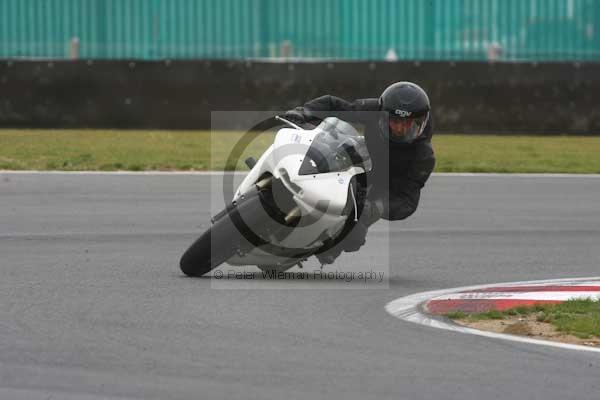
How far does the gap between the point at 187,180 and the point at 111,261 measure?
5.52m

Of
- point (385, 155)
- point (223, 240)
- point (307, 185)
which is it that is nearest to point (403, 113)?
point (385, 155)

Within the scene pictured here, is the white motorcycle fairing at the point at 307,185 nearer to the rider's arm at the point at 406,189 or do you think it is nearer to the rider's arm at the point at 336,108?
the rider's arm at the point at 336,108

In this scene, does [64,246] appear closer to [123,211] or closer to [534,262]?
[123,211]

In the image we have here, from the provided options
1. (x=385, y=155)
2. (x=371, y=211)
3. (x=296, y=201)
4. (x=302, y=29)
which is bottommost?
(x=371, y=211)

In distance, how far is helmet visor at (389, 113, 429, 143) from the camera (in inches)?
341

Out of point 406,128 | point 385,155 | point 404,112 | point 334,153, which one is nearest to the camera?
point 334,153

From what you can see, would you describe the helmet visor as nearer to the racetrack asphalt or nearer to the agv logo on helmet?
the agv logo on helmet

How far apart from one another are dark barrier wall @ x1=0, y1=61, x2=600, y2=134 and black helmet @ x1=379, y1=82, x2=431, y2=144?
11.9 m

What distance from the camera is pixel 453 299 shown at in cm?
841

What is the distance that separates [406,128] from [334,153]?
52 centimetres

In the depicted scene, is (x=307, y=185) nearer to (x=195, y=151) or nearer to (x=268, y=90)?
(x=195, y=151)

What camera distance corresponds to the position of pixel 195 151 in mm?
18219

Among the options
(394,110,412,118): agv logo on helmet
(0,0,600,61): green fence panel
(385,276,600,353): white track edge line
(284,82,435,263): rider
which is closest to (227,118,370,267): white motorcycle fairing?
(284,82,435,263): rider

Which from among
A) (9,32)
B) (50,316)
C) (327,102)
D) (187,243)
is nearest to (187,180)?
(187,243)
